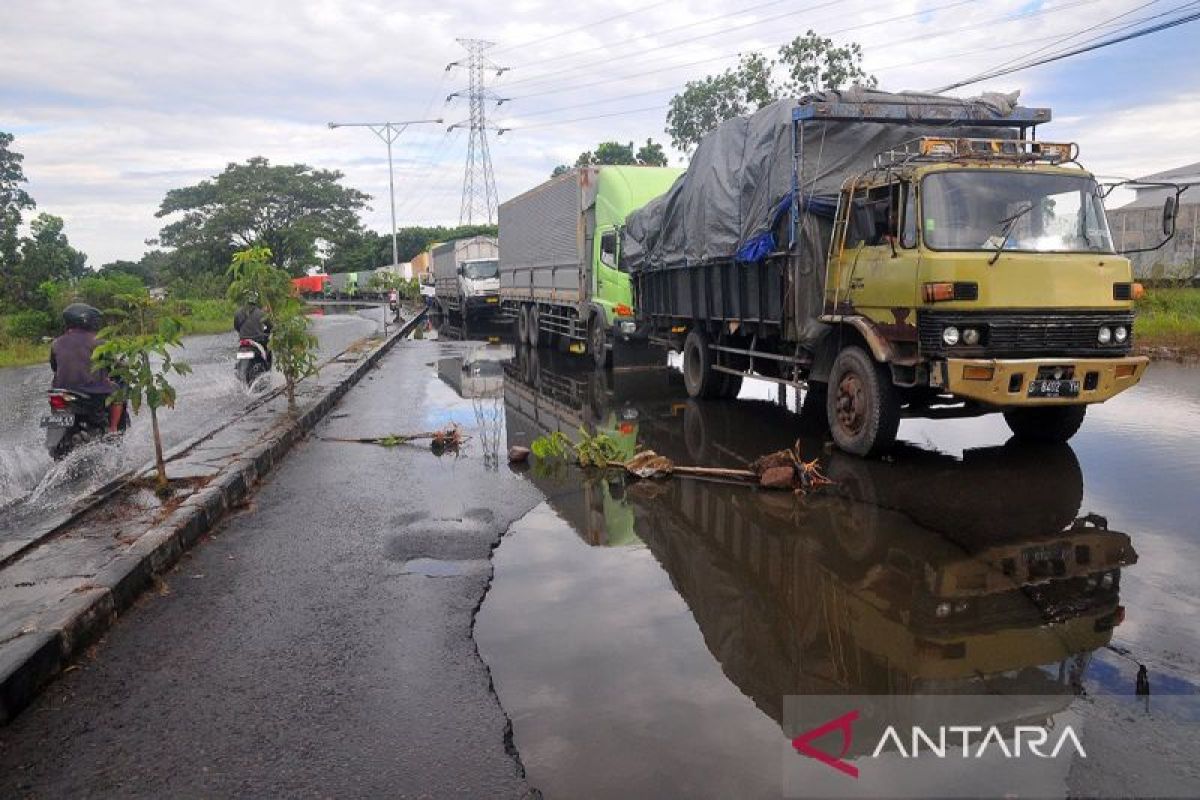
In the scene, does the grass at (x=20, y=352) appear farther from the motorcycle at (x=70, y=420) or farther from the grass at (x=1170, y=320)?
the grass at (x=1170, y=320)

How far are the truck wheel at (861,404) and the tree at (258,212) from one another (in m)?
57.6

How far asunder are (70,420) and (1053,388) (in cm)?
831

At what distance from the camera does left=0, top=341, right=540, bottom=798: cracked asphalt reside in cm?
312

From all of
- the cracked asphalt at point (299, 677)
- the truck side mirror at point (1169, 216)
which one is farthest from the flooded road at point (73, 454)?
the truck side mirror at point (1169, 216)

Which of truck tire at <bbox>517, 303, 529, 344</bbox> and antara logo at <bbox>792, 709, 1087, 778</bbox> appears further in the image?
truck tire at <bbox>517, 303, 529, 344</bbox>

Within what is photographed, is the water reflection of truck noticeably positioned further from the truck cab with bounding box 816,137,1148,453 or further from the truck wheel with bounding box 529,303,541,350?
the truck cab with bounding box 816,137,1148,453

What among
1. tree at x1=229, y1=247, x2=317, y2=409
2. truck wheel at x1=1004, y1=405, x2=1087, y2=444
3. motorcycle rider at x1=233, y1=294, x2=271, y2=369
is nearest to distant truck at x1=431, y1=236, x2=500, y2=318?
motorcycle rider at x1=233, y1=294, x2=271, y2=369

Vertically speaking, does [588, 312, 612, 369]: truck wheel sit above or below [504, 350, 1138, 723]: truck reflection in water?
above

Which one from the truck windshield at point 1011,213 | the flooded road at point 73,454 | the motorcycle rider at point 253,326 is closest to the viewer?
the truck windshield at point 1011,213

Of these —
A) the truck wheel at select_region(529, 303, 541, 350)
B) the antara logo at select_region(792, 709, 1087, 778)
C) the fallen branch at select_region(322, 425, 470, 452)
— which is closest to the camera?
the antara logo at select_region(792, 709, 1087, 778)

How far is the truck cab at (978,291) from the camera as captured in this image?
6840 mm

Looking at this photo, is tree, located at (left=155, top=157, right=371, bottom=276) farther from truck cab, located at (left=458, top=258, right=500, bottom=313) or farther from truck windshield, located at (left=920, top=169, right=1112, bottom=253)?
truck windshield, located at (left=920, top=169, right=1112, bottom=253)

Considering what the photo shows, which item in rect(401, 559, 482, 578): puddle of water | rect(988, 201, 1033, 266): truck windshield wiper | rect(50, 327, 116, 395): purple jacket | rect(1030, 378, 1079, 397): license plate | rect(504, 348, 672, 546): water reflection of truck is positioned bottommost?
rect(401, 559, 482, 578): puddle of water

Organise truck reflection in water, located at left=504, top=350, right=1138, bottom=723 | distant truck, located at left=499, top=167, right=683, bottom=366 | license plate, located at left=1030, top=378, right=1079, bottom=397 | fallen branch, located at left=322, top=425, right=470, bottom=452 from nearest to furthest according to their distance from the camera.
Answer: truck reflection in water, located at left=504, top=350, right=1138, bottom=723 → license plate, located at left=1030, top=378, right=1079, bottom=397 → fallen branch, located at left=322, top=425, right=470, bottom=452 → distant truck, located at left=499, top=167, right=683, bottom=366
